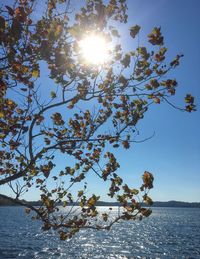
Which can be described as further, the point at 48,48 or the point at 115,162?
the point at 115,162

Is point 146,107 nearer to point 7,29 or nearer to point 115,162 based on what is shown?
point 115,162

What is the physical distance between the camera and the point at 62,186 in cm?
1337

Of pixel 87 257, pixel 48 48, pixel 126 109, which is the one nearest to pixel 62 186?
pixel 126 109

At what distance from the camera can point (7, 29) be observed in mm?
8469

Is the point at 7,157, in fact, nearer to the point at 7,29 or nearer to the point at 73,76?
the point at 73,76

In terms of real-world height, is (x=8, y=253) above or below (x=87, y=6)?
below

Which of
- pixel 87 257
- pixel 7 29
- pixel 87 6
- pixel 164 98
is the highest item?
pixel 87 6

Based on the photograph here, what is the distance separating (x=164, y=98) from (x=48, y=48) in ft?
11.8

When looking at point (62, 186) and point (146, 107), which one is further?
point (62, 186)

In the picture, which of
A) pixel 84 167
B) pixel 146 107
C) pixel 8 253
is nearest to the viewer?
pixel 146 107

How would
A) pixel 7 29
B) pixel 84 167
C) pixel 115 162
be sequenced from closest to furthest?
pixel 7 29
pixel 115 162
pixel 84 167

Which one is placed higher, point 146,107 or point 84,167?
point 146,107

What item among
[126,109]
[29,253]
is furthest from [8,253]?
[126,109]

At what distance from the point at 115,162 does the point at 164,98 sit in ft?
9.64
